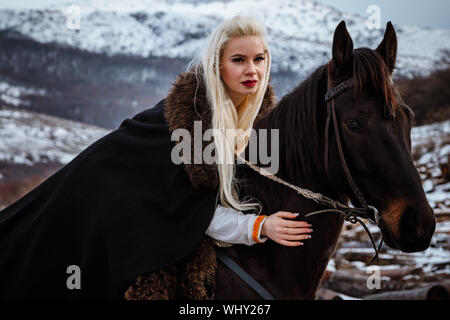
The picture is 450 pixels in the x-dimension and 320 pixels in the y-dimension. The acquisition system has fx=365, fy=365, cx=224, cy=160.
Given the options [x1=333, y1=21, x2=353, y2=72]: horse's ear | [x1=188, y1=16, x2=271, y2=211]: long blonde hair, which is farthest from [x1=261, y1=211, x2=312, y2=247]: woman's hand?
[x1=333, y1=21, x2=353, y2=72]: horse's ear

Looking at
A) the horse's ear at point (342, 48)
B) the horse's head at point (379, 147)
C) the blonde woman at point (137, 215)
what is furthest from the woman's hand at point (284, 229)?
the horse's ear at point (342, 48)

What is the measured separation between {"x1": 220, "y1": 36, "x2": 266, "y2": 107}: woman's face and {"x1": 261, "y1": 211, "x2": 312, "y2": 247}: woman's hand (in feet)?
2.27

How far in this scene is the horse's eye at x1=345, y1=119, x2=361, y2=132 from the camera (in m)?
1.42

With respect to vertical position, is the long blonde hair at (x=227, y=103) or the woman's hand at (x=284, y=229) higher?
the long blonde hair at (x=227, y=103)

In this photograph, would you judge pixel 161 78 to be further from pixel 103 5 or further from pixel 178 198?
pixel 178 198

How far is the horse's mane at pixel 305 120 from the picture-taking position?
5.12 ft

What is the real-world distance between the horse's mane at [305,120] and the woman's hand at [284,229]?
211mm

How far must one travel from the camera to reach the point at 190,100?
1.74 m

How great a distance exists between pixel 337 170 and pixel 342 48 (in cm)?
50

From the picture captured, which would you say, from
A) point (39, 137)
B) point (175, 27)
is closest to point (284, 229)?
point (39, 137)

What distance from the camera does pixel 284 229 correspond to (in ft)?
5.13

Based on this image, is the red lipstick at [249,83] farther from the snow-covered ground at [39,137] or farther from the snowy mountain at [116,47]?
the snowy mountain at [116,47]

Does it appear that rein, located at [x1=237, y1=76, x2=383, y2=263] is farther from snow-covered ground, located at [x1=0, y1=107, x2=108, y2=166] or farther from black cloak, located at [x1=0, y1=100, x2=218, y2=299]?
snow-covered ground, located at [x1=0, y1=107, x2=108, y2=166]
